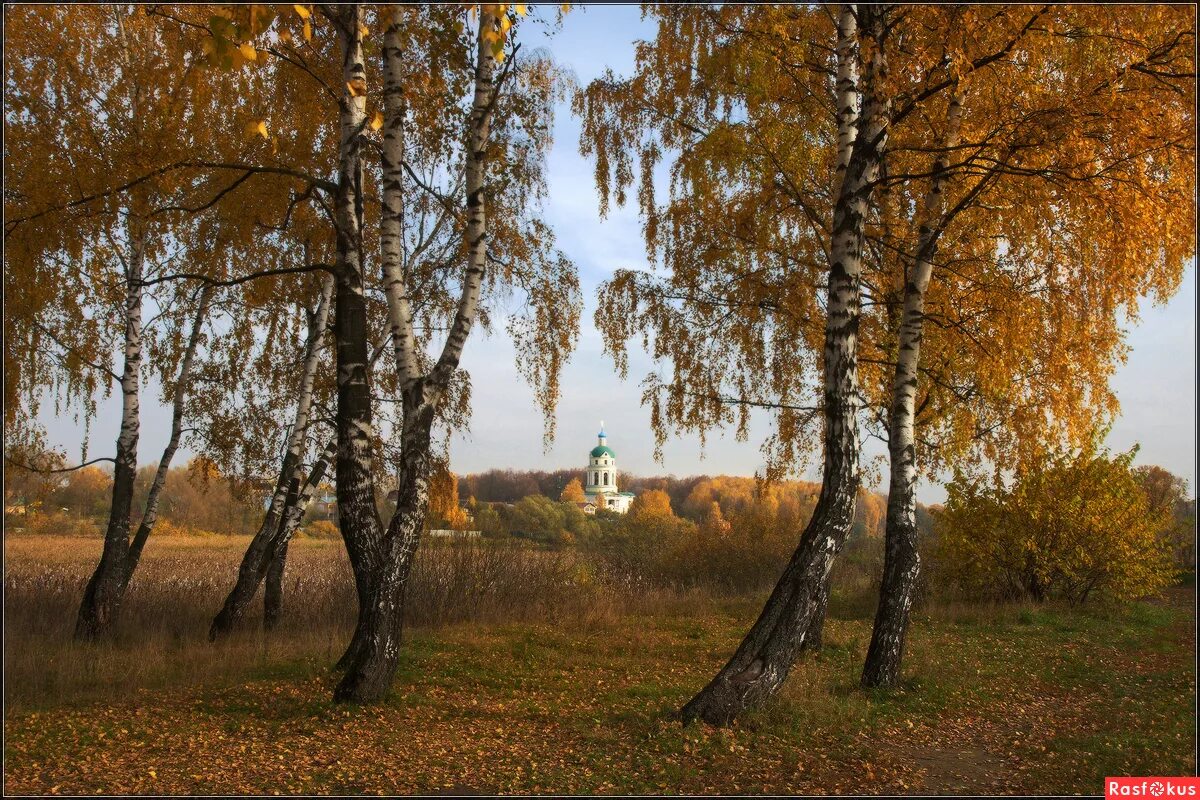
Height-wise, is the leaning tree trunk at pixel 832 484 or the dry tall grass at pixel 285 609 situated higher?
the leaning tree trunk at pixel 832 484

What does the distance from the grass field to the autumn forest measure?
51mm

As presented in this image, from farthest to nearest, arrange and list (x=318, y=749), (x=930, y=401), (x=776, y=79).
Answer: (x=930, y=401), (x=776, y=79), (x=318, y=749)

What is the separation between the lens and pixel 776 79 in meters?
9.48

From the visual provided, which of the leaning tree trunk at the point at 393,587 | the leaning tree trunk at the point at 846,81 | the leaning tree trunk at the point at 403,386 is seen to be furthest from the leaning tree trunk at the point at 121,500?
the leaning tree trunk at the point at 846,81

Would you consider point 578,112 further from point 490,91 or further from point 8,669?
point 8,669

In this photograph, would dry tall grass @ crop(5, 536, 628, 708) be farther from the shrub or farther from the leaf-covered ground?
the shrub

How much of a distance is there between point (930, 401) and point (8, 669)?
35.9ft

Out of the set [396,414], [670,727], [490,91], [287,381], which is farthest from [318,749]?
[287,381]

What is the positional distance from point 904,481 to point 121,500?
33.3 feet

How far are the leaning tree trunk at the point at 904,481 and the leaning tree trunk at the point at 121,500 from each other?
9.70 m

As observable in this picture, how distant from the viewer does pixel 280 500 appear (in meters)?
11.7

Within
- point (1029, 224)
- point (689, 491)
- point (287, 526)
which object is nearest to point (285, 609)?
point (287, 526)

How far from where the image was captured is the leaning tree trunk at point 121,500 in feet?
35.1

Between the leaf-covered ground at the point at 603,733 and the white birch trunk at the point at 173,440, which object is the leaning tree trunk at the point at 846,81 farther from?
the white birch trunk at the point at 173,440
